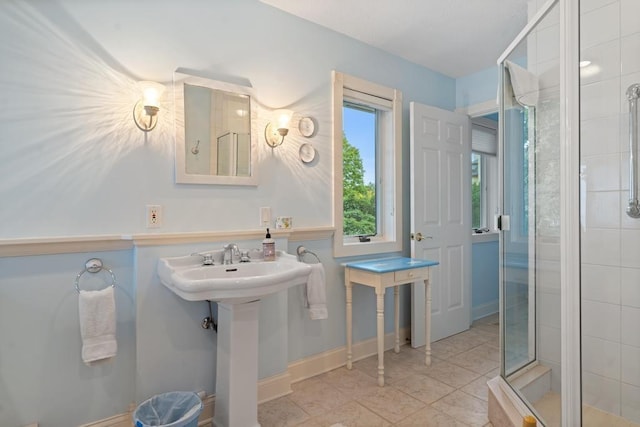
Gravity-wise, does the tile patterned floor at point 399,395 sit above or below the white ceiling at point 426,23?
below

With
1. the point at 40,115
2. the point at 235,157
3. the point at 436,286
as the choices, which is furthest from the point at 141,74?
the point at 436,286

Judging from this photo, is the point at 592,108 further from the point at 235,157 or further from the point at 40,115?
the point at 40,115

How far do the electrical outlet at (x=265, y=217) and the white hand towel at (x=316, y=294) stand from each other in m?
0.41

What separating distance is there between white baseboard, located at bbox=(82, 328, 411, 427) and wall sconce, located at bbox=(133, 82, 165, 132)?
147 centimetres

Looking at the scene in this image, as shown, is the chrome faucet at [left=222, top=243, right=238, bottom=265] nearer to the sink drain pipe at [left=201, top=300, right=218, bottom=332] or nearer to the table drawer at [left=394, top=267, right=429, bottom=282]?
the sink drain pipe at [left=201, top=300, right=218, bottom=332]

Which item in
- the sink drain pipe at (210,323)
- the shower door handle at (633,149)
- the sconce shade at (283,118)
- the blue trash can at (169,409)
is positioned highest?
the sconce shade at (283,118)

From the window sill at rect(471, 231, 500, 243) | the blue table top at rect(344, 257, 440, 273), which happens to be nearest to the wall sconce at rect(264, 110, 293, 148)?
the blue table top at rect(344, 257, 440, 273)

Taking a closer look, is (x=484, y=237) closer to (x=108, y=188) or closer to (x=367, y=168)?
(x=367, y=168)

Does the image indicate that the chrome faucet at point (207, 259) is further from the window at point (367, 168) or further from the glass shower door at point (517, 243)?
the glass shower door at point (517, 243)

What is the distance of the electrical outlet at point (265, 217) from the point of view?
2250mm

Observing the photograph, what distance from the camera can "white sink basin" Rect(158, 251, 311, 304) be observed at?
1.45 m

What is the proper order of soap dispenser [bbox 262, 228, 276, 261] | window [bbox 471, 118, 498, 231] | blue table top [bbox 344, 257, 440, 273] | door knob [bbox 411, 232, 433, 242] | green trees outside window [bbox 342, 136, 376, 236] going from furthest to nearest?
window [bbox 471, 118, 498, 231], door knob [bbox 411, 232, 433, 242], green trees outside window [bbox 342, 136, 376, 236], blue table top [bbox 344, 257, 440, 273], soap dispenser [bbox 262, 228, 276, 261]

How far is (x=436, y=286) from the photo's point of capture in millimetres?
3125

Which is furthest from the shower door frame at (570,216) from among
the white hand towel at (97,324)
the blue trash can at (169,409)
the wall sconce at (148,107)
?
the white hand towel at (97,324)
